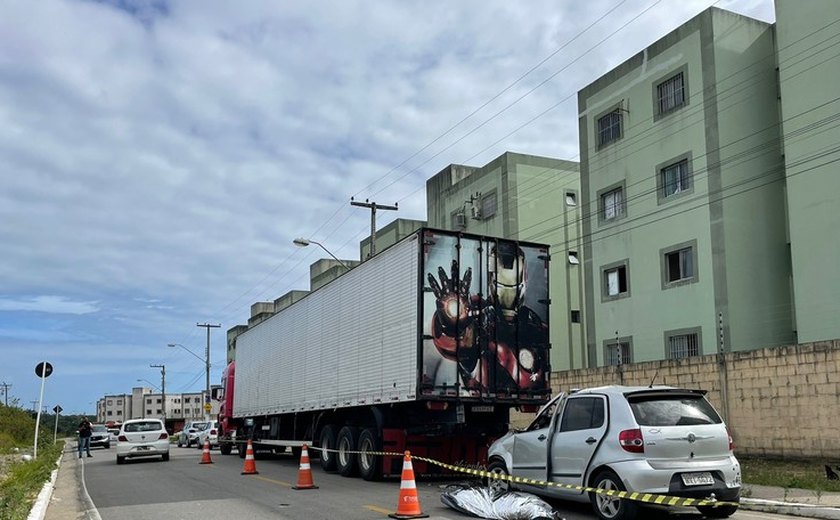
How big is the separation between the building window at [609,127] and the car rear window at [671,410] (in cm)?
2107

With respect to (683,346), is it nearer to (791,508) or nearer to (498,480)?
(791,508)

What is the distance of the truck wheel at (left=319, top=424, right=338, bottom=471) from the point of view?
716 inches

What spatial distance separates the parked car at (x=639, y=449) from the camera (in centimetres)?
912

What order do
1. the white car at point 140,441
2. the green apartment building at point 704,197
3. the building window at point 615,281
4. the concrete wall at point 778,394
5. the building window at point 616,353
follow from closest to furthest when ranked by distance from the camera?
1. the concrete wall at point 778,394
2. the white car at point 140,441
3. the green apartment building at point 704,197
4. the building window at point 616,353
5. the building window at point 615,281

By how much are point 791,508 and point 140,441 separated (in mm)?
20265

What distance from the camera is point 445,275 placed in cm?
1498

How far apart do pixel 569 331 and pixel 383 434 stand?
2262 centimetres

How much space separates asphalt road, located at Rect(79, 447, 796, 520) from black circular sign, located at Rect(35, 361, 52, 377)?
3.60m

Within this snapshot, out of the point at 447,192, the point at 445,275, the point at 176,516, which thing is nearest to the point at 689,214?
the point at 445,275

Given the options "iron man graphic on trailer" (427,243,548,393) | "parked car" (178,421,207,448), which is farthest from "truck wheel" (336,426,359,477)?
"parked car" (178,421,207,448)

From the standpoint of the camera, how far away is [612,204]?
98.2 feet

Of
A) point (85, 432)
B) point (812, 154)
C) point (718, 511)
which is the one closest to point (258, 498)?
point (718, 511)

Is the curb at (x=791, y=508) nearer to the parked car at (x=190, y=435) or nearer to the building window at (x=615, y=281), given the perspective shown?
the building window at (x=615, y=281)

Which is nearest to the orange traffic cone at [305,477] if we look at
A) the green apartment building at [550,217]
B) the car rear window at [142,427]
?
the car rear window at [142,427]
